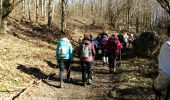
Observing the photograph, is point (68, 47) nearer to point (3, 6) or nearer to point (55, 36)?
point (3, 6)

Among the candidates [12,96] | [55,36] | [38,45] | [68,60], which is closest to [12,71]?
[68,60]

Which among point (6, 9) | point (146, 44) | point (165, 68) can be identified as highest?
point (6, 9)

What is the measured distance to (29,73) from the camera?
54.9 ft

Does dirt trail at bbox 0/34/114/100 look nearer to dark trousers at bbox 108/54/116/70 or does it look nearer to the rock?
dark trousers at bbox 108/54/116/70

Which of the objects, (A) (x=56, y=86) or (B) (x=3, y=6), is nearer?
(A) (x=56, y=86)

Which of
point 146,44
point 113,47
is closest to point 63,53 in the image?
point 113,47

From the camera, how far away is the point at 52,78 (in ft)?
55.7

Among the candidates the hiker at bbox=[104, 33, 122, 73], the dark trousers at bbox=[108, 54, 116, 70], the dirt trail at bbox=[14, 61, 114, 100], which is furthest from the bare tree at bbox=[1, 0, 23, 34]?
the dirt trail at bbox=[14, 61, 114, 100]

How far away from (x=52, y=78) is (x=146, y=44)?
9477 millimetres

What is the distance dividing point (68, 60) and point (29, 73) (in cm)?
206

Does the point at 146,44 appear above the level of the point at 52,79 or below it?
above

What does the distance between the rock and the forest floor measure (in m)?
1.21

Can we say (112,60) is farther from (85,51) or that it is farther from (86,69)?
(85,51)

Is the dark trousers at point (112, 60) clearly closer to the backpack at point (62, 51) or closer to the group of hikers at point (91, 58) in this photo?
the group of hikers at point (91, 58)
